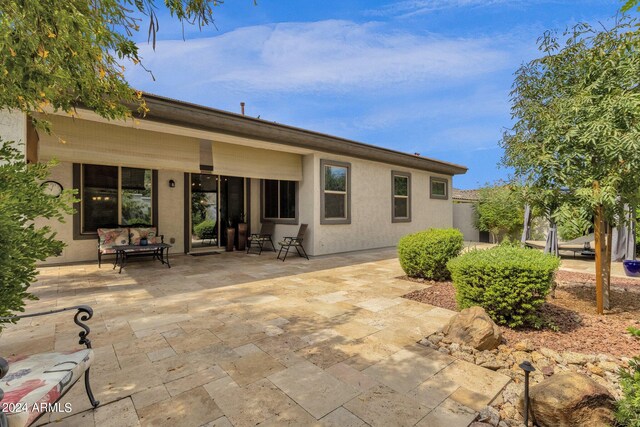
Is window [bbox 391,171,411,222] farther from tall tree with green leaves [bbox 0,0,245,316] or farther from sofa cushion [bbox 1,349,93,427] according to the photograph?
sofa cushion [bbox 1,349,93,427]

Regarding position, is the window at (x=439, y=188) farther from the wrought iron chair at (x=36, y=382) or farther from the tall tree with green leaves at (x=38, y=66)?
the wrought iron chair at (x=36, y=382)

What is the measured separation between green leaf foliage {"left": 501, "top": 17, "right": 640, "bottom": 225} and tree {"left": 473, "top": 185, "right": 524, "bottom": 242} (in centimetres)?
923

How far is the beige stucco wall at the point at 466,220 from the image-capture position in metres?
14.1

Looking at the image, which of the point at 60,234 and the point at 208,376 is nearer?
the point at 208,376

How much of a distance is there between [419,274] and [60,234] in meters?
8.18

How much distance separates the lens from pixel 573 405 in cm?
172

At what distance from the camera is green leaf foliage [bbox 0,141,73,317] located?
1.46 meters

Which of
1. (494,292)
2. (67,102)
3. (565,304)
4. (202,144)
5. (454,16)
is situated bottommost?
(565,304)

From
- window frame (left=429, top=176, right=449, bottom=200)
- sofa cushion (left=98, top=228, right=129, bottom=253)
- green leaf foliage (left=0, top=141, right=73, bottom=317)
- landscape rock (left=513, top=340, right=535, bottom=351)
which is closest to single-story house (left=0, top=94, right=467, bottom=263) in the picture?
window frame (left=429, top=176, right=449, bottom=200)

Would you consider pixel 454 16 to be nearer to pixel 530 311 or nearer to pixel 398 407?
pixel 530 311

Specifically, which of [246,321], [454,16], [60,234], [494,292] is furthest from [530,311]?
[60,234]

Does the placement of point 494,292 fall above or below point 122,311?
above

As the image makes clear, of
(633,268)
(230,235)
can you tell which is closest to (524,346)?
(633,268)

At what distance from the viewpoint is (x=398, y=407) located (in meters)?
1.93
